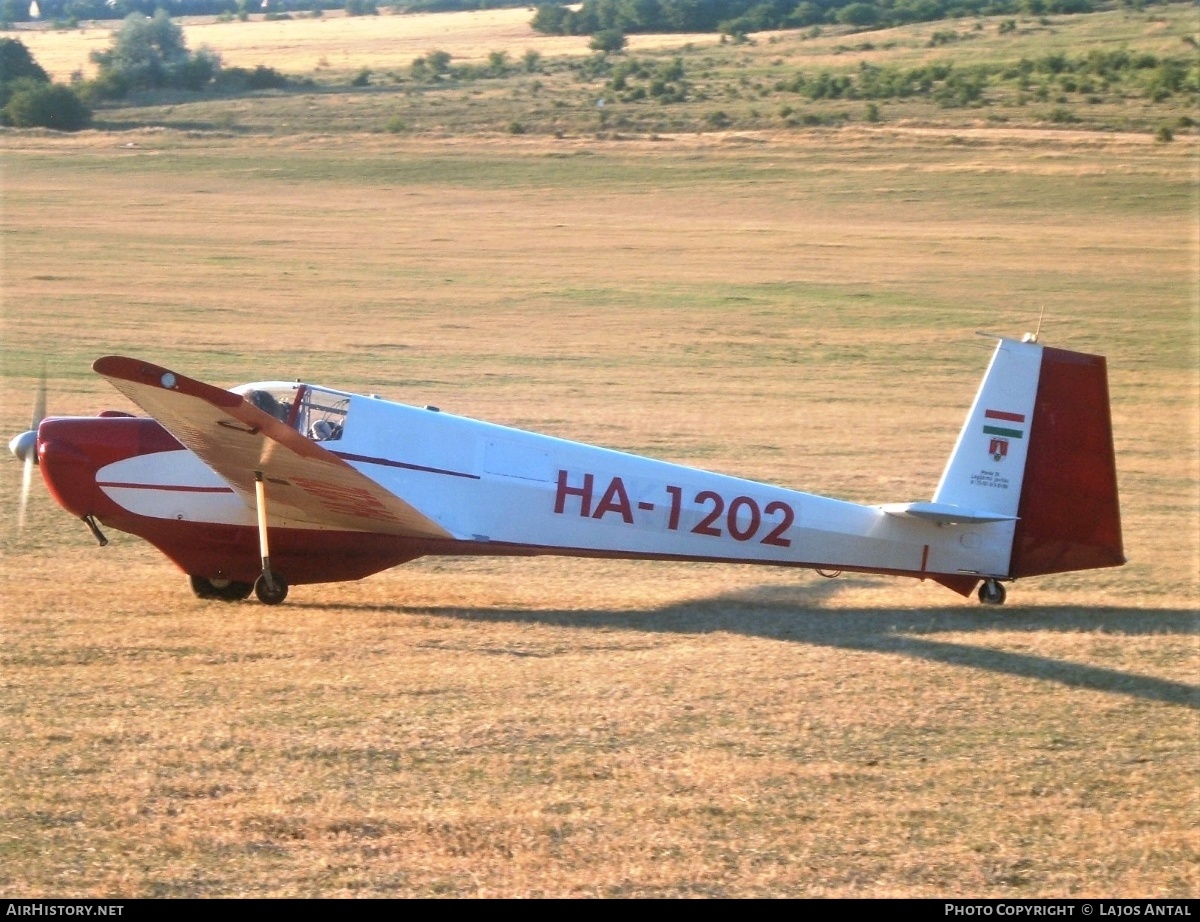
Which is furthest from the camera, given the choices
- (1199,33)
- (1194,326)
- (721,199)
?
(1199,33)

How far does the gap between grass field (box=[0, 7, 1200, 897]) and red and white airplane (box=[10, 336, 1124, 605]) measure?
0.38 meters

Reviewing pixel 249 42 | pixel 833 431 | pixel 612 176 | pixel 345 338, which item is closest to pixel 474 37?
pixel 612 176

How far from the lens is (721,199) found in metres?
39.2

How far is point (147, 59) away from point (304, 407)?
18787 millimetres

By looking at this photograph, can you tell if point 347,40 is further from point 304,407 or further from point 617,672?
point 617,672

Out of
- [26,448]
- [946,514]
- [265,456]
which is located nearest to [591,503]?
[265,456]

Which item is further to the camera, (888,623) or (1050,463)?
(1050,463)

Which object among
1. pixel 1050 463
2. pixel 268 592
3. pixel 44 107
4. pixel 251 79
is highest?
pixel 251 79

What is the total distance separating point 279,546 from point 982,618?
4843 mm

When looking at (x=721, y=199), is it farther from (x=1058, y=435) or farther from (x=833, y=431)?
(x=1058, y=435)

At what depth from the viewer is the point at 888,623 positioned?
9609 mm

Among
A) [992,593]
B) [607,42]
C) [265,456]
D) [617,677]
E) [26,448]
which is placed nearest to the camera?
[617,677]

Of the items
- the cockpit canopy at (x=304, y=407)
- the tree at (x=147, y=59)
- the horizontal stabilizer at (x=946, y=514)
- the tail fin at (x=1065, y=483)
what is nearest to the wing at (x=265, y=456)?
the cockpit canopy at (x=304, y=407)

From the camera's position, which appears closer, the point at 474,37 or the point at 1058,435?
the point at 1058,435
